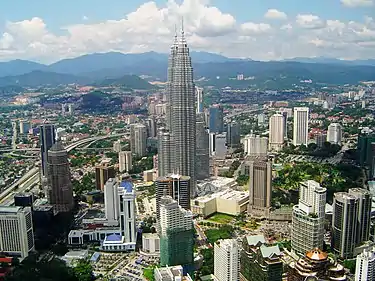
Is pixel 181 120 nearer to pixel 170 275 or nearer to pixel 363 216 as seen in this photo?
pixel 363 216

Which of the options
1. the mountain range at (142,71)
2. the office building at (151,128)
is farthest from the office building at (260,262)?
the mountain range at (142,71)

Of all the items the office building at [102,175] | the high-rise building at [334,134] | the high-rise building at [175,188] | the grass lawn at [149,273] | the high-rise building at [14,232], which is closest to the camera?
the grass lawn at [149,273]

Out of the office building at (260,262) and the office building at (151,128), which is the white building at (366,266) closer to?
the office building at (260,262)

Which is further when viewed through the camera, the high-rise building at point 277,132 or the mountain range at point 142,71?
the mountain range at point 142,71

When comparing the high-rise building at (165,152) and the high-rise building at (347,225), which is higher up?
the high-rise building at (165,152)

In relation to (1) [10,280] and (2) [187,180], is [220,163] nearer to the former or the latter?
(2) [187,180]

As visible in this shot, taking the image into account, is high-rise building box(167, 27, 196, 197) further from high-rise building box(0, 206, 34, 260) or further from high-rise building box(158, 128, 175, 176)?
high-rise building box(0, 206, 34, 260)

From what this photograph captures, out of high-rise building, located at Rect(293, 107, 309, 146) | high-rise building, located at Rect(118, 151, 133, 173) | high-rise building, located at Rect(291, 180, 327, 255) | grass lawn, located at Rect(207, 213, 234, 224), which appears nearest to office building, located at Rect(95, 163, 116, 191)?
high-rise building, located at Rect(118, 151, 133, 173)

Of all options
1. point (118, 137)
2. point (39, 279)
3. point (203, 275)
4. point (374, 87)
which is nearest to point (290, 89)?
point (374, 87)
